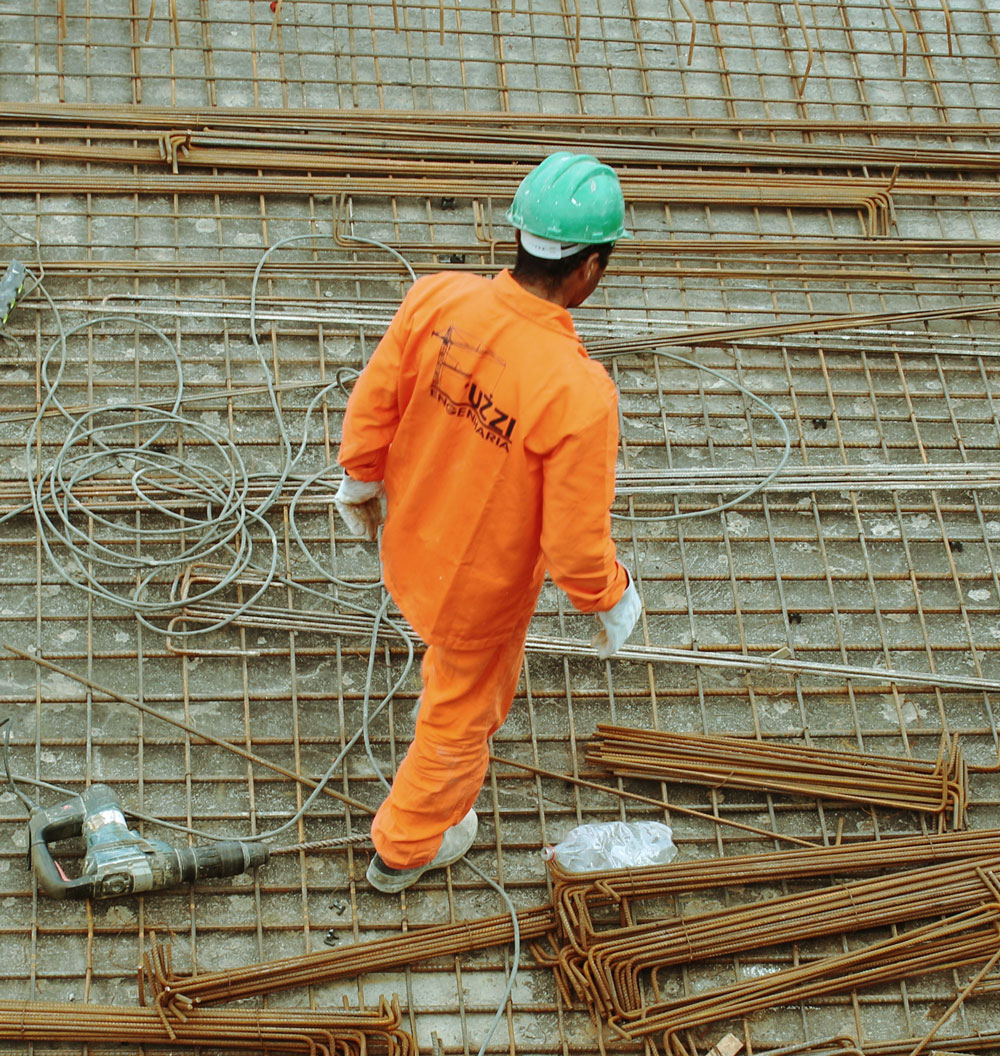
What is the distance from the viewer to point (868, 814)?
4633 mm

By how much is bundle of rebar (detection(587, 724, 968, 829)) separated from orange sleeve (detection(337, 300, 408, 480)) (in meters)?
1.49

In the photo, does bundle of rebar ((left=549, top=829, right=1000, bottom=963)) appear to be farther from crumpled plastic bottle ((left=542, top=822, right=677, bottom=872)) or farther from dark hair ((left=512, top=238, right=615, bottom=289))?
dark hair ((left=512, top=238, right=615, bottom=289))

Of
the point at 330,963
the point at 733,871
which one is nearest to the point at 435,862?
the point at 330,963

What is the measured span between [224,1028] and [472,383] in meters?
2.09

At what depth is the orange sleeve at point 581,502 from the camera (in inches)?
125

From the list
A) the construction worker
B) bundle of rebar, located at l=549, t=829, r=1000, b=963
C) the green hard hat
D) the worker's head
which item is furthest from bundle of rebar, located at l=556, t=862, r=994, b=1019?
the green hard hat

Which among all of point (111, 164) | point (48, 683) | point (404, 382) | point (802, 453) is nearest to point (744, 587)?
point (802, 453)

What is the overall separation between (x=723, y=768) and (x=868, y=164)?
3.22 meters

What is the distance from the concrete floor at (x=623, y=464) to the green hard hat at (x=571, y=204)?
198 centimetres

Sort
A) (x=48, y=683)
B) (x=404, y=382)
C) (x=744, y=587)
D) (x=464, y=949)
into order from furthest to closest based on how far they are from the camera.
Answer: (x=744, y=587), (x=48, y=683), (x=464, y=949), (x=404, y=382)

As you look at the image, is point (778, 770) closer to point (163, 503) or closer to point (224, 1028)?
point (224, 1028)

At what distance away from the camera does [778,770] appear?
461 cm

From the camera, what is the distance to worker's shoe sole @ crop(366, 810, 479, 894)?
13.8ft

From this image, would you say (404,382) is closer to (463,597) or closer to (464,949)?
(463,597)
